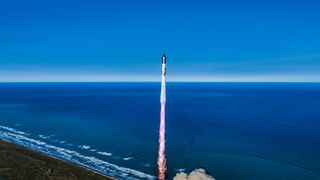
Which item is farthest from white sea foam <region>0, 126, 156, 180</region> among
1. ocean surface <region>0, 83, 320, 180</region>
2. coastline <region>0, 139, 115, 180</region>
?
coastline <region>0, 139, 115, 180</region>

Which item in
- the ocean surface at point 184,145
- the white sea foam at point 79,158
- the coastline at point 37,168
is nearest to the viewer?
the coastline at point 37,168

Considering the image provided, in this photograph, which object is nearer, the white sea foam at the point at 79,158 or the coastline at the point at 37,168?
the coastline at the point at 37,168

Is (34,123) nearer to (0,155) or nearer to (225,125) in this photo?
(0,155)

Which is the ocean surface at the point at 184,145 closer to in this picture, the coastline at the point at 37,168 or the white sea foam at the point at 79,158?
the white sea foam at the point at 79,158

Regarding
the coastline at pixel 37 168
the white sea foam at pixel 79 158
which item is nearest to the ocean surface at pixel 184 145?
the white sea foam at pixel 79 158

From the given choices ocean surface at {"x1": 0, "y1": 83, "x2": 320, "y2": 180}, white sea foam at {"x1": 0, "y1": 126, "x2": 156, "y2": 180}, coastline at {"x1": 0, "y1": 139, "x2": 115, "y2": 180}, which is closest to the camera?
coastline at {"x1": 0, "y1": 139, "x2": 115, "y2": 180}

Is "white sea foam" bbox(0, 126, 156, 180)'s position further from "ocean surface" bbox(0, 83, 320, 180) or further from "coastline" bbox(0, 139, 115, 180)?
"coastline" bbox(0, 139, 115, 180)
